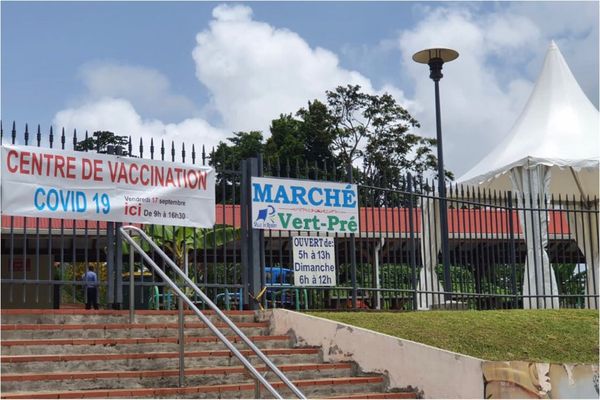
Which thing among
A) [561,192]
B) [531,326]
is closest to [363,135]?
[561,192]

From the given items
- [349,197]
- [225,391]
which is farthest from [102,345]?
[349,197]

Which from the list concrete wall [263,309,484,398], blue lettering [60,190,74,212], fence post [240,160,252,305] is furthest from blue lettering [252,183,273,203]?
blue lettering [60,190,74,212]

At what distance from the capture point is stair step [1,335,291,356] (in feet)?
25.9

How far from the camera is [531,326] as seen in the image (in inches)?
416

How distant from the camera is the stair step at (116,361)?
7531 millimetres

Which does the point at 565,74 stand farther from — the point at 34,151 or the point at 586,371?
the point at 34,151

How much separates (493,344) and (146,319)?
4.04 m

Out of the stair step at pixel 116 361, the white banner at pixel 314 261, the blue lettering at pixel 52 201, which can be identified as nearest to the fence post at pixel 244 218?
the white banner at pixel 314 261

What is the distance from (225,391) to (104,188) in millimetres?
3286

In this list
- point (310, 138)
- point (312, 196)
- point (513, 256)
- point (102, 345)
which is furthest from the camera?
point (310, 138)

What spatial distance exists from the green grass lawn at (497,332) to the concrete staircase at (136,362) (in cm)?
92

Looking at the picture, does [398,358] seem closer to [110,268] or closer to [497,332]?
[497,332]

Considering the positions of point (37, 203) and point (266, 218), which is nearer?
point (37, 203)

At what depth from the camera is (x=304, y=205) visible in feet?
38.2
